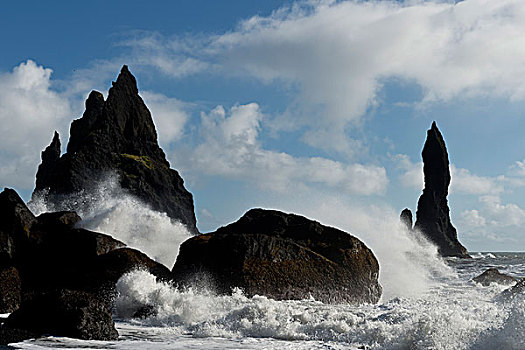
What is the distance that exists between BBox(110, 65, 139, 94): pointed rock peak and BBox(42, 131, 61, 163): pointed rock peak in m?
18.4

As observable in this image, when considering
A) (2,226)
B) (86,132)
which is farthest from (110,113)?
(2,226)

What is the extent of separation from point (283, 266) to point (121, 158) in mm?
44215

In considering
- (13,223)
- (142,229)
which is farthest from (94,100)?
(13,223)

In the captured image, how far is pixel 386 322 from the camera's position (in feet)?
29.5

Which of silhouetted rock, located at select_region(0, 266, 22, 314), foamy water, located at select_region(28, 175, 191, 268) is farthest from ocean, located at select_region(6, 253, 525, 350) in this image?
foamy water, located at select_region(28, 175, 191, 268)

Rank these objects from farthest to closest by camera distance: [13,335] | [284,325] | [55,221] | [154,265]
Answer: [55,221], [154,265], [284,325], [13,335]

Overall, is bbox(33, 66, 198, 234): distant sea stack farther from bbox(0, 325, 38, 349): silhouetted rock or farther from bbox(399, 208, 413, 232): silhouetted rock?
bbox(399, 208, 413, 232): silhouetted rock

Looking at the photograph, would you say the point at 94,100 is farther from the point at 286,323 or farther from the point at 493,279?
the point at 286,323

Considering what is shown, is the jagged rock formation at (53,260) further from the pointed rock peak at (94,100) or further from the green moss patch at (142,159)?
the pointed rock peak at (94,100)

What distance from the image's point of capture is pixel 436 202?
91.9 metres

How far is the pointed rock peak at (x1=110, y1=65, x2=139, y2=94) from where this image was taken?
2327 inches

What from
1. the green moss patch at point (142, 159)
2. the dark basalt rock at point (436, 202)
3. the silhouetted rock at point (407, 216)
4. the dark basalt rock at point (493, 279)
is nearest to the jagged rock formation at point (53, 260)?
the dark basalt rock at point (493, 279)

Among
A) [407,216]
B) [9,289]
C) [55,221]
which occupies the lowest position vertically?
[9,289]

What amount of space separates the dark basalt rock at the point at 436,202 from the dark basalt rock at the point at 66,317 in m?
83.7
